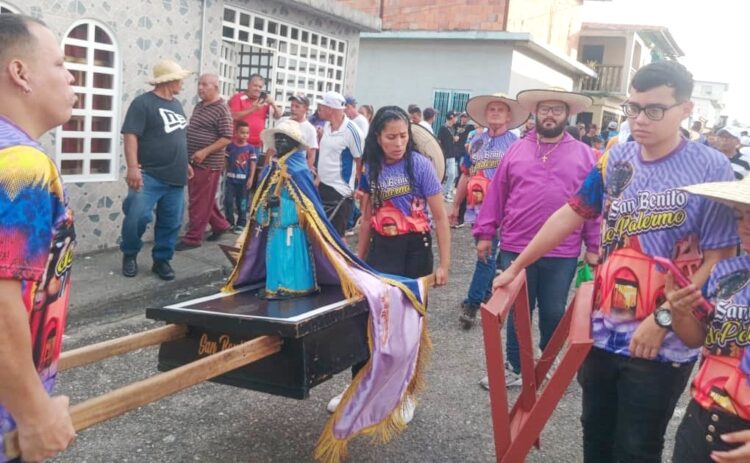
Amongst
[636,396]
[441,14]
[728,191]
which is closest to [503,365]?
[636,396]

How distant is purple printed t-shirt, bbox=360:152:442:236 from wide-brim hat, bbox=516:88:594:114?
80cm

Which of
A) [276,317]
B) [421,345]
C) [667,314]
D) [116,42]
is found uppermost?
[116,42]

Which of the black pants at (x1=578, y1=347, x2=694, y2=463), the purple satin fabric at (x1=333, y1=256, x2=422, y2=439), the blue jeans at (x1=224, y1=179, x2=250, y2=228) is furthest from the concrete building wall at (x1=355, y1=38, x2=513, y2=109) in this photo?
the black pants at (x1=578, y1=347, x2=694, y2=463)

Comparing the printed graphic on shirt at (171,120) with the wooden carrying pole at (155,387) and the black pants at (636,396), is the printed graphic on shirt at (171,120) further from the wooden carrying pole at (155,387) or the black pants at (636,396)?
the black pants at (636,396)

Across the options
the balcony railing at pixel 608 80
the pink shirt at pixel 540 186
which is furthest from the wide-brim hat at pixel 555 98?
the balcony railing at pixel 608 80

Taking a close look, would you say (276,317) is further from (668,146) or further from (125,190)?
(125,190)

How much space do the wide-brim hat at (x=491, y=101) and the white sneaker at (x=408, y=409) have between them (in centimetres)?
311

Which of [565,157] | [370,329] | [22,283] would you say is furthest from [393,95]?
[22,283]

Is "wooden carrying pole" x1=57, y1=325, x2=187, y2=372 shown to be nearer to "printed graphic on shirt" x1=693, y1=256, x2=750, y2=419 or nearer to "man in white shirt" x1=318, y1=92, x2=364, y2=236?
"printed graphic on shirt" x1=693, y1=256, x2=750, y2=419

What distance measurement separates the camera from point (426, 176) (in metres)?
4.12

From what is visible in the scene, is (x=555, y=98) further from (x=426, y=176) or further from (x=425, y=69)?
(x=425, y=69)

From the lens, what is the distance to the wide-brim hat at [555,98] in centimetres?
412

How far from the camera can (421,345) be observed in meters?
3.61

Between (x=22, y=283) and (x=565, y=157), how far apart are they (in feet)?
10.8
